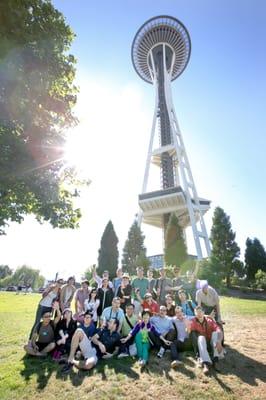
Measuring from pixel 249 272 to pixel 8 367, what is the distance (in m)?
37.6

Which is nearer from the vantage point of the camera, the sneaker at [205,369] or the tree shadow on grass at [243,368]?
the tree shadow on grass at [243,368]

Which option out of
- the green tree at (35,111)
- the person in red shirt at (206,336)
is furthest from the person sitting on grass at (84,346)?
the green tree at (35,111)

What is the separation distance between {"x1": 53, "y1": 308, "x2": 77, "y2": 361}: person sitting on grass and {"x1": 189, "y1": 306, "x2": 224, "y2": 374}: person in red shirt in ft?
9.63

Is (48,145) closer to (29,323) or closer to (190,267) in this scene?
(29,323)

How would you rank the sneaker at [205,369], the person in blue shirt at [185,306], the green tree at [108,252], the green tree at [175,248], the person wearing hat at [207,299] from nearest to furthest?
the sneaker at [205,369] → the person wearing hat at [207,299] → the person in blue shirt at [185,306] → the green tree at [108,252] → the green tree at [175,248]

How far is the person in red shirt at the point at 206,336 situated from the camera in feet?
19.6

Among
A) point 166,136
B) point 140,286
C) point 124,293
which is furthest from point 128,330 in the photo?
point 166,136

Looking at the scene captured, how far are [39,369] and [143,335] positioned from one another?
236 centimetres

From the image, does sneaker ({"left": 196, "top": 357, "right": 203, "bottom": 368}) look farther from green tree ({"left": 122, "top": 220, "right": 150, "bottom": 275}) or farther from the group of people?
green tree ({"left": 122, "top": 220, "right": 150, "bottom": 275})

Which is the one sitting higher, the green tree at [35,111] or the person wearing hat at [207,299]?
the green tree at [35,111]

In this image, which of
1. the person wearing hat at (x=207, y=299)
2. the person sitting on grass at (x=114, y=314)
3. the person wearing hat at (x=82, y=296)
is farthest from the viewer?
the person wearing hat at (x=82, y=296)

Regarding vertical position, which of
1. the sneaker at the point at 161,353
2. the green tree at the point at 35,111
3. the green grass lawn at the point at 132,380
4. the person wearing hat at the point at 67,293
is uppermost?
the green tree at the point at 35,111

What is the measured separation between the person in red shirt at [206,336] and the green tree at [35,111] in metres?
4.86

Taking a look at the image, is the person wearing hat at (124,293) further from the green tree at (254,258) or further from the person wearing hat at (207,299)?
the green tree at (254,258)
